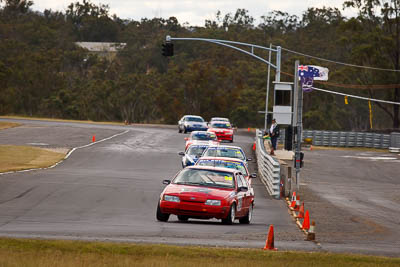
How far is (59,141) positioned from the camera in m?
48.8

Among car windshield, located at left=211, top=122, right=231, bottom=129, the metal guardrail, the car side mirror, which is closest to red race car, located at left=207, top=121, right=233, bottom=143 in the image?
car windshield, located at left=211, top=122, right=231, bottom=129

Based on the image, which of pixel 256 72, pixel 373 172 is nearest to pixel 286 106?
pixel 373 172

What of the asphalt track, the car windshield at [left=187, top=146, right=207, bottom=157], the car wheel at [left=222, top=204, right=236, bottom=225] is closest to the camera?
the asphalt track

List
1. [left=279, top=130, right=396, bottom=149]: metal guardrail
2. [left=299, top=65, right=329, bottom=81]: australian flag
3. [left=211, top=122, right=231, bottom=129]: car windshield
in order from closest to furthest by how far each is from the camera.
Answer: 1. [left=299, top=65, right=329, bottom=81]: australian flag
2. [left=211, top=122, right=231, bottom=129]: car windshield
3. [left=279, top=130, right=396, bottom=149]: metal guardrail

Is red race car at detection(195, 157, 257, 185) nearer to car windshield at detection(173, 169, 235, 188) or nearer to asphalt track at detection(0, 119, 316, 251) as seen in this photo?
asphalt track at detection(0, 119, 316, 251)

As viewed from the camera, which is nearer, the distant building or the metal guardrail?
the metal guardrail

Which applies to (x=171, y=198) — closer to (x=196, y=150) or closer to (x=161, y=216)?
(x=161, y=216)

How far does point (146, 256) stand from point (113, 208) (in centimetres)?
843

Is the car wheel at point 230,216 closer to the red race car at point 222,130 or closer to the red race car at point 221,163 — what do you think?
the red race car at point 221,163

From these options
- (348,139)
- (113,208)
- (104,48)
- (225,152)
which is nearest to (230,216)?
(113,208)

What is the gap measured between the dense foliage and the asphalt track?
46.6 m

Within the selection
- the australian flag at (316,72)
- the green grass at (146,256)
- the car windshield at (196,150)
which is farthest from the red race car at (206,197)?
the australian flag at (316,72)

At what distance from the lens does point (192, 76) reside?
99.8 m

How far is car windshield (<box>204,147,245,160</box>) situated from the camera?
27.6 metres
